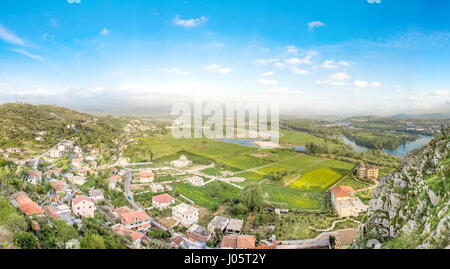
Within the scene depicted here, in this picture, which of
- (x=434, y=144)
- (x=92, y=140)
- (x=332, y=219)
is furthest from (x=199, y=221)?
(x=92, y=140)

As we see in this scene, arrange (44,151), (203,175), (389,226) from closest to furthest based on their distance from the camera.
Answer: (389,226)
(44,151)
(203,175)

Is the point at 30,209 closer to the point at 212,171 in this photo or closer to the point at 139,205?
the point at 139,205

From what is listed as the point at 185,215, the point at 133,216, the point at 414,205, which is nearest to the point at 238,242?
the point at 185,215

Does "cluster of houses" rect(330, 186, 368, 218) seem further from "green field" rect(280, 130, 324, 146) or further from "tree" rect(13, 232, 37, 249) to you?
"green field" rect(280, 130, 324, 146)

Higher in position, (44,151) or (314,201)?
(44,151)

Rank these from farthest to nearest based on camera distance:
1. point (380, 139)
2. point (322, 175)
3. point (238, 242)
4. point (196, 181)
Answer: point (380, 139), point (322, 175), point (196, 181), point (238, 242)
